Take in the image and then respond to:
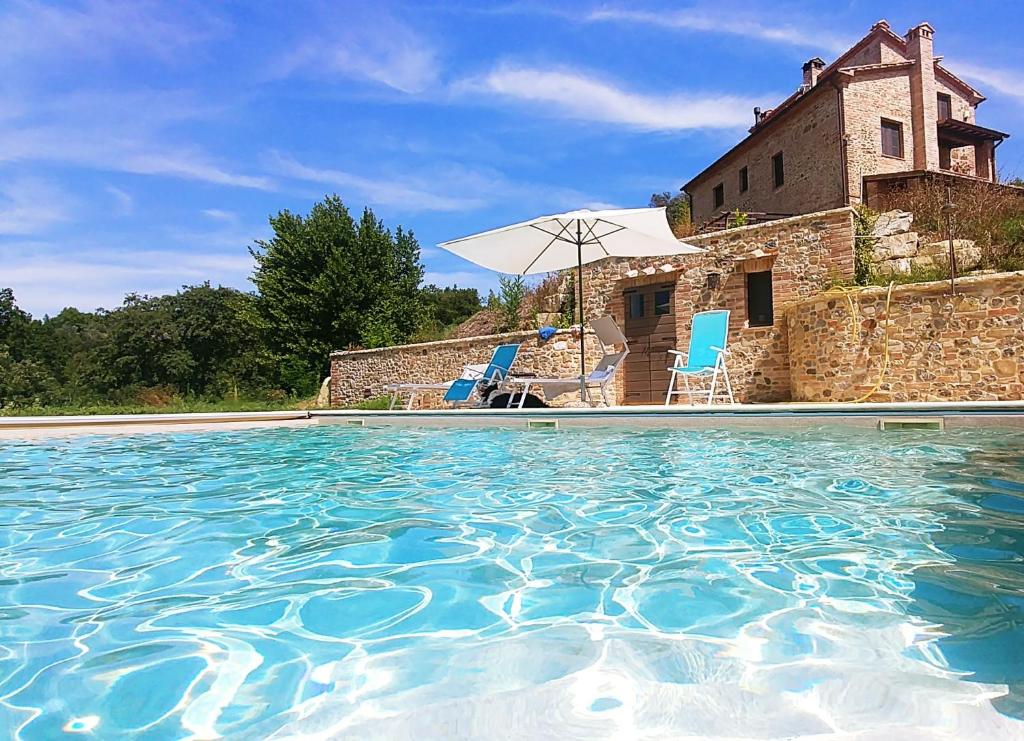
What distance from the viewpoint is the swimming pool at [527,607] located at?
1.27 m

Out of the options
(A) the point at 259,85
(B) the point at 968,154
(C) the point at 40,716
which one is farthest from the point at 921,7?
(C) the point at 40,716

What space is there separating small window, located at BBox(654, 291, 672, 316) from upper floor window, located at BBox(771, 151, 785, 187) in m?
9.83

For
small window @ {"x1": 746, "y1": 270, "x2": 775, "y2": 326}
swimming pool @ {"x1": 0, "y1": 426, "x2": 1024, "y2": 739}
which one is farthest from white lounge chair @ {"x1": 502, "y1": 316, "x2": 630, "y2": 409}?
swimming pool @ {"x1": 0, "y1": 426, "x2": 1024, "y2": 739}

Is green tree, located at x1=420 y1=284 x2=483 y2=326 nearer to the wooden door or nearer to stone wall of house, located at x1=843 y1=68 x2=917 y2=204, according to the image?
stone wall of house, located at x1=843 y1=68 x2=917 y2=204

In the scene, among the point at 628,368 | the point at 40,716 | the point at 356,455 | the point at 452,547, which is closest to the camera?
the point at 40,716

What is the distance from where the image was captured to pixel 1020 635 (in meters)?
1.53

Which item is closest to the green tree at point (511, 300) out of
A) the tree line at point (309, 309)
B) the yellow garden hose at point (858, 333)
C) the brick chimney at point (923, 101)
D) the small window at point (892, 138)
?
the tree line at point (309, 309)

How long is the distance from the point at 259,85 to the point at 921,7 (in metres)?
19.1

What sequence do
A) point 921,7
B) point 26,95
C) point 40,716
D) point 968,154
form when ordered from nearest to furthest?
point 40,716 < point 26,95 < point 921,7 < point 968,154

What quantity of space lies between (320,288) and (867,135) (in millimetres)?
17113

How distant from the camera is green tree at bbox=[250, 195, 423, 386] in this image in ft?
62.8

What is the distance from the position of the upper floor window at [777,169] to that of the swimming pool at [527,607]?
18421 mm

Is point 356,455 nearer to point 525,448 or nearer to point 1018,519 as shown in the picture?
point 525,448

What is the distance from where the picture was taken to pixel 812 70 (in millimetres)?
22750
